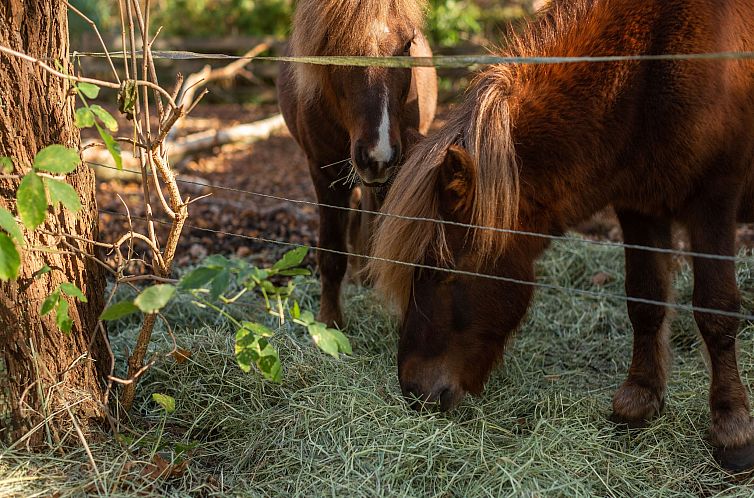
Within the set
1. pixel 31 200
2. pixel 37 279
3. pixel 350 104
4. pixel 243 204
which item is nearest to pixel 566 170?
pixel 350 104

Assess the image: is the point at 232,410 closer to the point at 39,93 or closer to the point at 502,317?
the point at 502,317

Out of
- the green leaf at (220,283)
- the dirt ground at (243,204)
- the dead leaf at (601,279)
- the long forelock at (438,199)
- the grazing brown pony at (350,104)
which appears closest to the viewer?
the green leaf at (220,283)

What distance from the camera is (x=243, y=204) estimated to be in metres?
6.54

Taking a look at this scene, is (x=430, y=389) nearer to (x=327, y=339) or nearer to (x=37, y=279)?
(x=327, y=339)

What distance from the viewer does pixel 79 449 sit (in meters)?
2.67

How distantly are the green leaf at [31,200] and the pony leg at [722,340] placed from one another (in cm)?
240

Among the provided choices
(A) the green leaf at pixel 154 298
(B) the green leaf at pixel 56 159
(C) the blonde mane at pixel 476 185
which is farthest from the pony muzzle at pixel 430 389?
(B) the green leaf at pixel 56 159

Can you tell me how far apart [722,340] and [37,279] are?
8.81ft

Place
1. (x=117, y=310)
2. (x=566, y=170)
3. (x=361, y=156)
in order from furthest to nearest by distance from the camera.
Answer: (x=361, y=156) < (x=566, y=170) < (x=117, y=310)

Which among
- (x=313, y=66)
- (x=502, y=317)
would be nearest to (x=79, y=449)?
(x=502, y=317)

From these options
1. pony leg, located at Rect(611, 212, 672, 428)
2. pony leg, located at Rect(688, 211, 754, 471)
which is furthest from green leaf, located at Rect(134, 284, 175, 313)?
pony leg, located at Rect(611, 212, 672, 428)

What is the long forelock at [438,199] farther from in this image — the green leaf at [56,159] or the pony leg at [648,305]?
the green leaf at [56,159]

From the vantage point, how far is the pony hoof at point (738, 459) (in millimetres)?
2967

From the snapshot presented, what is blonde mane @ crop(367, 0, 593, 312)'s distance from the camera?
2.65 metres
